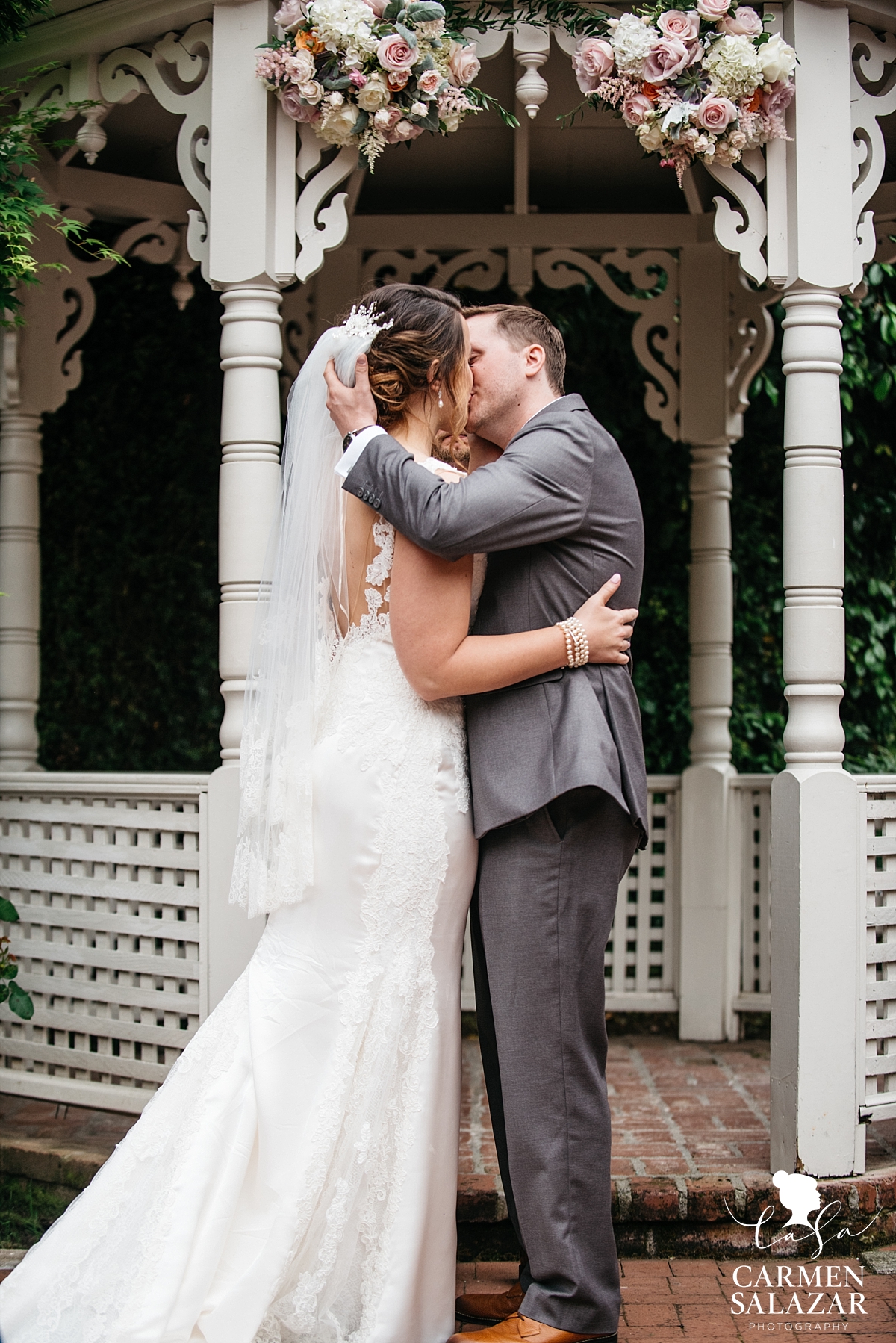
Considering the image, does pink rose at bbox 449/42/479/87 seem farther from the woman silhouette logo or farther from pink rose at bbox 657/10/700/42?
the woman silhouette logo

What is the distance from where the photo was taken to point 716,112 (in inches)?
137

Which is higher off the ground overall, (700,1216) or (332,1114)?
(332,1114)

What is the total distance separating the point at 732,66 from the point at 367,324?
142cm

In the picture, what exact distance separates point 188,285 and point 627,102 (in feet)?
8.15

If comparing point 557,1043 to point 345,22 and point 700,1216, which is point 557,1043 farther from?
point 345,22

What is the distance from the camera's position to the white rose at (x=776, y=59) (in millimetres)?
3465

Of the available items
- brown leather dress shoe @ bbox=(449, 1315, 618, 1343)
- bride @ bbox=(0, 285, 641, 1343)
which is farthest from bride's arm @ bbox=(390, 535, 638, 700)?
brown leather dress shoe @ bbox=(449, 1315, 618, 1343)

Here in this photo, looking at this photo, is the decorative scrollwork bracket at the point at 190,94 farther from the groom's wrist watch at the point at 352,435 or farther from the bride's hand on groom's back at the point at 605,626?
the bride's hand on groom's back at the point at 605,626

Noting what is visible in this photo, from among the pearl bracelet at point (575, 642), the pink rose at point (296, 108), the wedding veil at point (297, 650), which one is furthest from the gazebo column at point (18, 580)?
the pearl bracelet at point (575, 642)

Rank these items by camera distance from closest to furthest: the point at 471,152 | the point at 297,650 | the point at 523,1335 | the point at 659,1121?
the point at 523,1335, the point at 297,650, the point at 659,1121, the point at 471,152

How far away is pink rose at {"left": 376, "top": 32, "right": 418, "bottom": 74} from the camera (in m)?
3.37

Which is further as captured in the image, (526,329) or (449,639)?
(526,329)

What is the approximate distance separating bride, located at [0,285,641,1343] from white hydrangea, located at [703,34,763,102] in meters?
1.22

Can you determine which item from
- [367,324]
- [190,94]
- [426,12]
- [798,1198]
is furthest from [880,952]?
[190,94]
